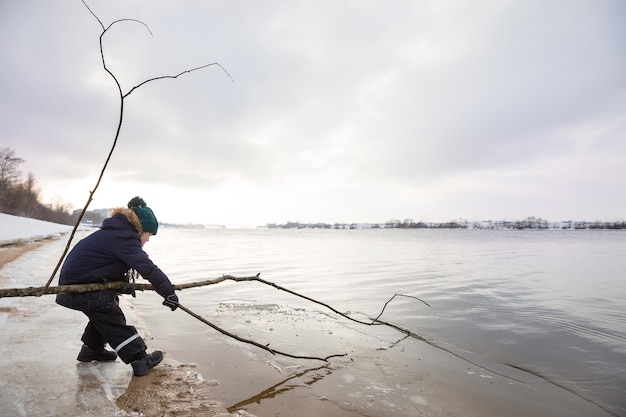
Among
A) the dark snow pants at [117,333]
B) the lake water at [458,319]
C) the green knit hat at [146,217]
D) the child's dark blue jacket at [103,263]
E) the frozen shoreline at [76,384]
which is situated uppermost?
the green knit hat at [146,217]

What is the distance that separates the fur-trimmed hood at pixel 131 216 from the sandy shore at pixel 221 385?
1525 millimetres

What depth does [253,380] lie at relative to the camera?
144 inches

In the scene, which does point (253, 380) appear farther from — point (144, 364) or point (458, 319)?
point (458, 319)

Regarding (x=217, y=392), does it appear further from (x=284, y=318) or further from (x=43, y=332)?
(x=284, y=318)

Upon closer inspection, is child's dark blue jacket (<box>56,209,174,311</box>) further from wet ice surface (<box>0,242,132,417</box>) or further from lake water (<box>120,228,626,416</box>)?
lake water (<box>120,228,626,416</box>)

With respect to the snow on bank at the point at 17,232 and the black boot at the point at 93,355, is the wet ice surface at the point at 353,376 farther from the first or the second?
the snow on bank at the point at 17,232

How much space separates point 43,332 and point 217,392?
9.69ft

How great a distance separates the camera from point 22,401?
2717 millimetres

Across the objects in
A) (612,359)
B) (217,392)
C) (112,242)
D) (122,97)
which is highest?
(122,97)

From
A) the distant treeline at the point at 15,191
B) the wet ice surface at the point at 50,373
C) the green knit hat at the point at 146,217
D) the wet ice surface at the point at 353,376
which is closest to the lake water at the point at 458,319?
the wet ice surface at the point at 353,376

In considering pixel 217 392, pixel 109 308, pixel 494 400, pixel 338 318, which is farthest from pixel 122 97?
pixel 338 318

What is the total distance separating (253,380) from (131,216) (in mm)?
2207

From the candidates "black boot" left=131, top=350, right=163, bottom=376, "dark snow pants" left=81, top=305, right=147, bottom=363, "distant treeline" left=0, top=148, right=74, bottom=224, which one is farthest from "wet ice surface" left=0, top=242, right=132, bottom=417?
"distant treeline" left=0, top=148, right=74, bottom=224

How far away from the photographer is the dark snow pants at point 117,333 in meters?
3.30
